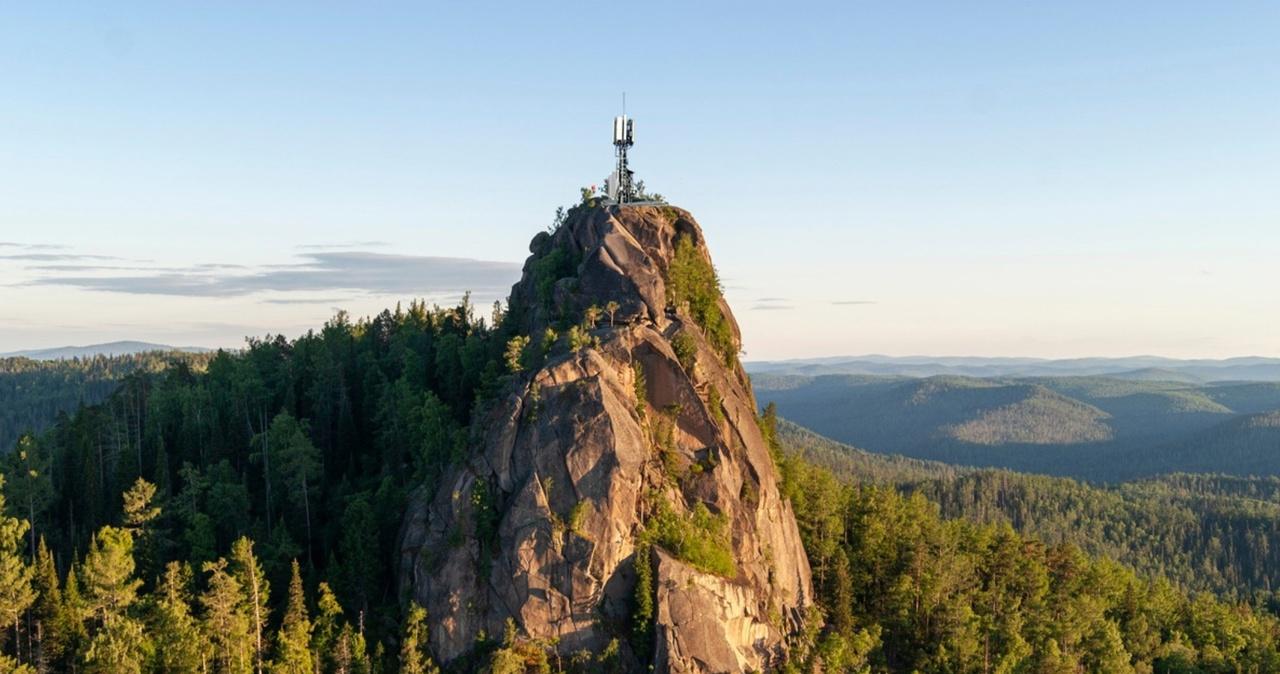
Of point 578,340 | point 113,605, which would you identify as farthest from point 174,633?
point 578,340

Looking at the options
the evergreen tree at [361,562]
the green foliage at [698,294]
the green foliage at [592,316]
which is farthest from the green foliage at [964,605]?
the evergreen tree at [361,562]

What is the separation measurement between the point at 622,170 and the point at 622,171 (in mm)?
147

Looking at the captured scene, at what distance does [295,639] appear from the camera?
65938 mm

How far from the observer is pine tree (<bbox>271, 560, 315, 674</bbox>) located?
64438 millimetres

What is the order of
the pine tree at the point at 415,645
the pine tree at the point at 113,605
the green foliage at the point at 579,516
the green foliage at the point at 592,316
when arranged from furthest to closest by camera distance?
1. the green foliage at the point at 592,316
2. the green foliage at the point at 579,516
3. the pine tree at the point at 415,645
4. the pine tree at the point at 113,605

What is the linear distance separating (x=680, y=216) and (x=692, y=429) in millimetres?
26040

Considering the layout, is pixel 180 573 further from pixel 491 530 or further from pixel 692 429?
pixel 692 429

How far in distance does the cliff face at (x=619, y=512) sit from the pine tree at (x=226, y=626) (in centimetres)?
1457

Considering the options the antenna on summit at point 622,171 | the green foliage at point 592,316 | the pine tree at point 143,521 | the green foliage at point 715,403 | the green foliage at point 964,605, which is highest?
the antenna on summit at point 622,171

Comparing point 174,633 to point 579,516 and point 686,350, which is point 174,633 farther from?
point 686,350

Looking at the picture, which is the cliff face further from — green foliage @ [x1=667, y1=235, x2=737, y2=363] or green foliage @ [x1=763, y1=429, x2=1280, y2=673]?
green foliage @ [x1=763, y1=429, x2=1280, y2=673]

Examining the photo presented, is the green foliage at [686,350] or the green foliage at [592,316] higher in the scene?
→ the green foliage at [592,316]

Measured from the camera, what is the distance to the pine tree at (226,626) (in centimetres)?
6438

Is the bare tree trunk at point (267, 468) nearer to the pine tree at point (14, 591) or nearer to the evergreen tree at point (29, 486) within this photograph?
the pine tree at point (14, 591)
